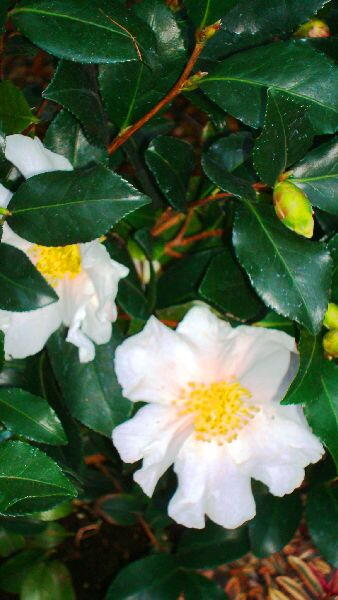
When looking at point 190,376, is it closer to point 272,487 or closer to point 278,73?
point 272,487

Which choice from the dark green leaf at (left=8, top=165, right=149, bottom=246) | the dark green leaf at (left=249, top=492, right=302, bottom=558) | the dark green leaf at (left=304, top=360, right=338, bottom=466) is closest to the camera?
the dark green leaf at (left=8, top=165, right=149, bottom=246)

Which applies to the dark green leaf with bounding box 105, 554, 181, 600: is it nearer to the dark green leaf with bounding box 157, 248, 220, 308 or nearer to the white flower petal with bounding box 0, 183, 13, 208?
the dark green leaf with bounding box 157, 248, 220, 308

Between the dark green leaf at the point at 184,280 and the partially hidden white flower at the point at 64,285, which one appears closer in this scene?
the partially hidden white flower at the point at 64,285

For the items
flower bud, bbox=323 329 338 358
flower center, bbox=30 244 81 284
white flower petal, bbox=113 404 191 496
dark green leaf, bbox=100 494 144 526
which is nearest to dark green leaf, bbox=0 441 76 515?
white flower petal, bbox=113 404 191 496

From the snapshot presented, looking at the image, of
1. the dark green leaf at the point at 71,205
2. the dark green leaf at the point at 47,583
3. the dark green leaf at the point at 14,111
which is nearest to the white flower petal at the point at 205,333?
the dark green leaf at the point at 71,205

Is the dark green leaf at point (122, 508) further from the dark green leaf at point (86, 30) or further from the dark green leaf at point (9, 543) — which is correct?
A: the dark green leaf at point (86, 30)

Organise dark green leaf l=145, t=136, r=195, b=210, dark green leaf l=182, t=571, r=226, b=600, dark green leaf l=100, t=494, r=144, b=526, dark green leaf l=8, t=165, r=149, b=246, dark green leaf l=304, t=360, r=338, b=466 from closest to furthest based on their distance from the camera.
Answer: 1. dark green leaf l=8, t=165, r=149, b=246
2. dark green leaf l=304, t=360, r=338, b=466
3. dark green leaf l=145, t=136, r=195, b=210
4. dark green leaf l=182, t=571, r=226, b=600
5. dark green leaf l=100, t=494, r=144, b=526
